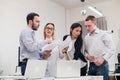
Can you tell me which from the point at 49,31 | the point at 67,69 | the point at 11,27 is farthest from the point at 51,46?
the point at 11,27

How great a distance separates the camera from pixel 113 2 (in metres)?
6.55

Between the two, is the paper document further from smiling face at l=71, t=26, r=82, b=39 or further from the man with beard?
smiling face at l=71, t=26, r=82, b=39

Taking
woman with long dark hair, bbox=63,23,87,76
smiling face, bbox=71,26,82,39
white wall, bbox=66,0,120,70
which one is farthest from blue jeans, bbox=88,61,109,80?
white wall, bbox=66,0,120,70

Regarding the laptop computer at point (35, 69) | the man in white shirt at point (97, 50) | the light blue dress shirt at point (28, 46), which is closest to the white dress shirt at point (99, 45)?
the man in white shirt at point (97, 50)

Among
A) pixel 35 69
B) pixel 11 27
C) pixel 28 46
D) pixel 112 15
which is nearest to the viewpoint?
pixel 35 69

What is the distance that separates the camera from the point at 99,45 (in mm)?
2922

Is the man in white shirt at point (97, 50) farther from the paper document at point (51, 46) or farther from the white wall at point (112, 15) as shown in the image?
the white wall at point (112, 15)

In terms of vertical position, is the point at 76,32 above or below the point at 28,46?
above

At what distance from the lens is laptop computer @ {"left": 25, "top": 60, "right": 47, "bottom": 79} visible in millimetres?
2217

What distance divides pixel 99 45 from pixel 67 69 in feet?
2.48

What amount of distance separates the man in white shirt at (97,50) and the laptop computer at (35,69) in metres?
0.78

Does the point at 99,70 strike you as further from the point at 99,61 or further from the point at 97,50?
the point at 97,50

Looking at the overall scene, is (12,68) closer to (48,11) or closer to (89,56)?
(48,11)

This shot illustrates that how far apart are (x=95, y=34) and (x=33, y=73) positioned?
1.13 metres
